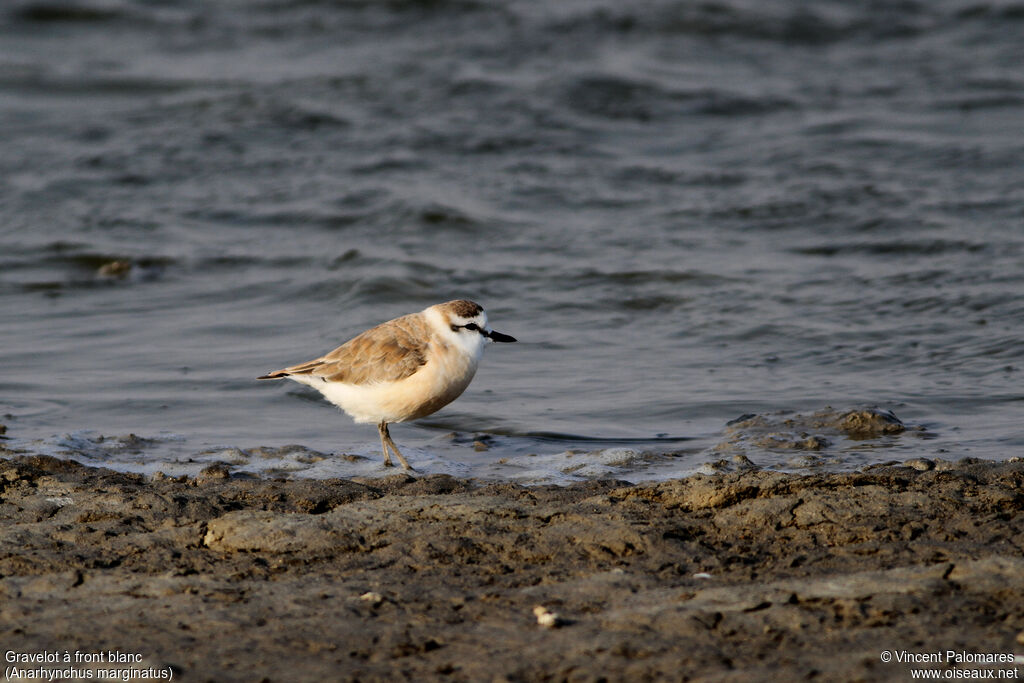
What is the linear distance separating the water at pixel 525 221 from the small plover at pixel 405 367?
329mm

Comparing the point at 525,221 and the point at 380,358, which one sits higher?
the point at 380,358

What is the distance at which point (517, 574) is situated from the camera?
4008 mm

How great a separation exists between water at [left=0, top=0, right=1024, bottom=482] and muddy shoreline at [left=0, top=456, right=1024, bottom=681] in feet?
2.99

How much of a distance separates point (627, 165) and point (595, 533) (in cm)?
926

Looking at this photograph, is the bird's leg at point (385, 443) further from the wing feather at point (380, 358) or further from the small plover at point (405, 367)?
the wing feather at point (380, 358)

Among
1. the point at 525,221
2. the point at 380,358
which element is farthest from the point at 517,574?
the point at 525,221

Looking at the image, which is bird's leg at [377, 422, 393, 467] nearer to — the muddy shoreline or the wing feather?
the wing feather

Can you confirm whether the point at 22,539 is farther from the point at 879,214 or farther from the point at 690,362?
the point at 879,214

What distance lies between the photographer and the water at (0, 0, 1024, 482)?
694 cm

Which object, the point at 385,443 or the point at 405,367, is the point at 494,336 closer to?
the point at 405,367

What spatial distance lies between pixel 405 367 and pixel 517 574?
2.23 metres

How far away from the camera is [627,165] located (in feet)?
43.0

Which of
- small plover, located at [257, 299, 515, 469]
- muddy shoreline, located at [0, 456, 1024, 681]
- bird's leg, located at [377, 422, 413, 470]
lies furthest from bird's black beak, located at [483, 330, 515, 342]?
muddy shoreline, located at [0, 456, 1024, 681]

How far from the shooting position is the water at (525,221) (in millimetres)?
6938
